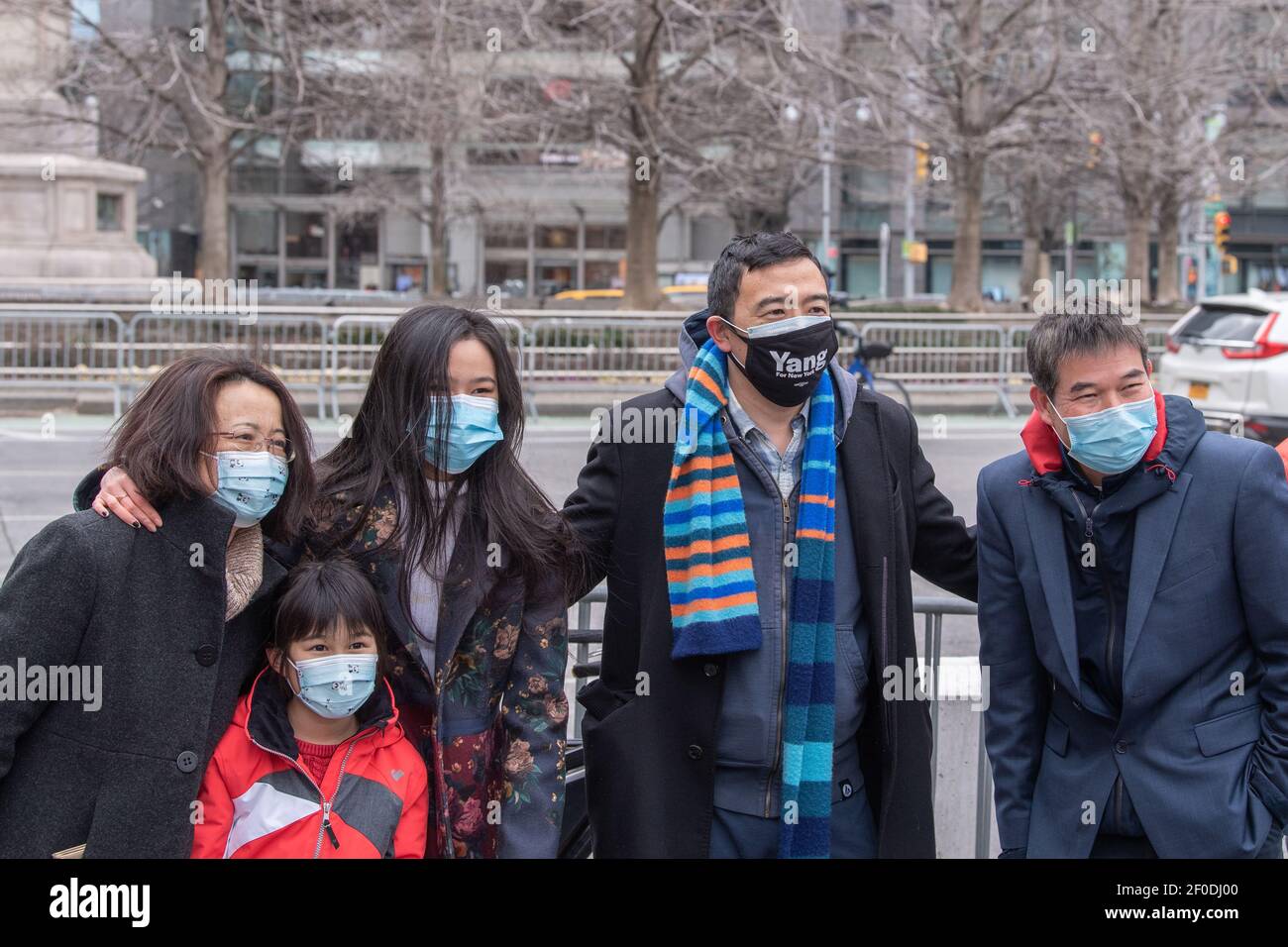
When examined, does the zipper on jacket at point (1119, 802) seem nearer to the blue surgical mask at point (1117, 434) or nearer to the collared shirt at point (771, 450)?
the blue surgical mask at point (1117, 434)

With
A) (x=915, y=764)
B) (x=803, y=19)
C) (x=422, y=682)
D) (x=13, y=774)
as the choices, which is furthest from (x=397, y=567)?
(x=803, y=19)

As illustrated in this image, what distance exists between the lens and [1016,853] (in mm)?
2920

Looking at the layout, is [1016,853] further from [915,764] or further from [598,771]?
[598,771]

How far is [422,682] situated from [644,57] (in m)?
19.2

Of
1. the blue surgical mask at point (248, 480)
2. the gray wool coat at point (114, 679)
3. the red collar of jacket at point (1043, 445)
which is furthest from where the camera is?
the red collar of jacket at point (1043, 445)

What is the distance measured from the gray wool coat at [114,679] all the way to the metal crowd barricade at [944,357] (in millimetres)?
16912

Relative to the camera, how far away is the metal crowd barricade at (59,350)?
17219 millimetres

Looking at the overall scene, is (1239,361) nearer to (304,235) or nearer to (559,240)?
(559,240)

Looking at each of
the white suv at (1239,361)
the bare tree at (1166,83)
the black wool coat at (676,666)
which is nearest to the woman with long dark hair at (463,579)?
the black wool coat at (676,666)

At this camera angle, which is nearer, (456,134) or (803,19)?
(803,19)

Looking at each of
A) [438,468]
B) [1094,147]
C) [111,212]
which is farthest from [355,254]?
[438,468]

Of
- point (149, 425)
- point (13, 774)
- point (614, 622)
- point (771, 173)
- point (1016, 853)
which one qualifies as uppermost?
point (771, 173)

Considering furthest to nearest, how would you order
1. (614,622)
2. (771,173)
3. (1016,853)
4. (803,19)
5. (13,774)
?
(771,173) < (803,19) < (614,622) < (1016,853) < (13,774)

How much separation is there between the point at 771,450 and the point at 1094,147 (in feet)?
77.5
